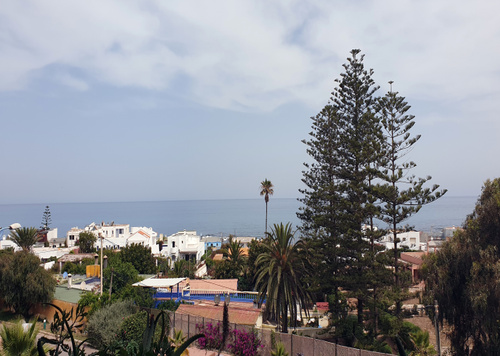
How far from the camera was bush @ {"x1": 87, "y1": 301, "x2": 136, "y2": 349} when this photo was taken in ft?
47.6

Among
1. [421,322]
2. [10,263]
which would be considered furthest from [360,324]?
[10,263]

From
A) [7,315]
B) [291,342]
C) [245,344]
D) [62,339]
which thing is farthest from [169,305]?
[62,339]

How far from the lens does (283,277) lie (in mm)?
16109

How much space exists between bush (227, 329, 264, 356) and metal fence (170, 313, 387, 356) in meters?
0.17

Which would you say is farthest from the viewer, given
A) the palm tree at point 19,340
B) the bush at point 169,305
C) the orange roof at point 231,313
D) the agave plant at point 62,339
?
the bush at point 169,305

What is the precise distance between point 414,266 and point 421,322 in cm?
1264

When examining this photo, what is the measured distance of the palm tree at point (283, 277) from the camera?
15.8 meters

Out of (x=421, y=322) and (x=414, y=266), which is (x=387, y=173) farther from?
(x=414, y=266)

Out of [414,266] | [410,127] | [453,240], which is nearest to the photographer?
[453,240]

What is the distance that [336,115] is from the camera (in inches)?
813

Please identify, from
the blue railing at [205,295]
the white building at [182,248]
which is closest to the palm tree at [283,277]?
the blue railing at [205,295]

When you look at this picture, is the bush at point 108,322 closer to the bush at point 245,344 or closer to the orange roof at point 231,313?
the orange roof at point 231,313

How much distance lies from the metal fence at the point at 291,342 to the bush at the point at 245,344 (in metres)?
0.17

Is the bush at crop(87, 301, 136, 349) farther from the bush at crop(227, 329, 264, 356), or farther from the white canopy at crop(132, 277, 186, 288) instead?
the bush at crop(227, 329, 264, 356)
